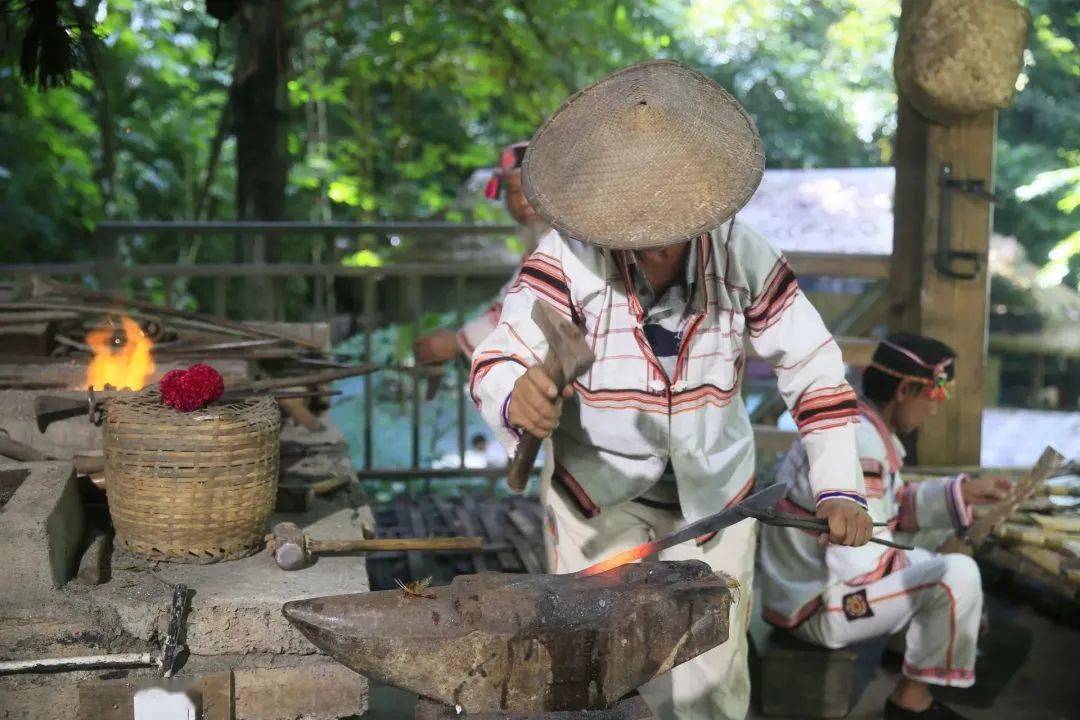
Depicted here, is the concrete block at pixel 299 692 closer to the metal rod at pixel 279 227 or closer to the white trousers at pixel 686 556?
the white trousers at pixel 686 556

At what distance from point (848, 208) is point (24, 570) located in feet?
23.0

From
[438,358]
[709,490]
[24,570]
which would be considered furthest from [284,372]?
[709,490]

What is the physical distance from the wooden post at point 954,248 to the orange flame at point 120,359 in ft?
11.7

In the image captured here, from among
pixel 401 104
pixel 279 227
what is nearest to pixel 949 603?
pixel 279 227

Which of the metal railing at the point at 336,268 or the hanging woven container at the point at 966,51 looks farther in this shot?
the metal railing at the point at 336,268

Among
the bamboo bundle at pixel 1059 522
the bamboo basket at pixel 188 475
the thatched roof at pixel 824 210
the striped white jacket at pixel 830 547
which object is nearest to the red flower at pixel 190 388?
the bamboo basket at pixel 188 475

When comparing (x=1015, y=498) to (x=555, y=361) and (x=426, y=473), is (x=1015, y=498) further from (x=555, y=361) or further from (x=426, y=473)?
(x=426, y=473)

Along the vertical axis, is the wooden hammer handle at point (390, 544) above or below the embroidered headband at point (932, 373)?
below

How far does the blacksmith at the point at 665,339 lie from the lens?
2.61 meters

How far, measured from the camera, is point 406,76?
365 inches

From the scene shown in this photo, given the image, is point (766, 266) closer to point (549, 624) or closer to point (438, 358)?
point (549, 624)

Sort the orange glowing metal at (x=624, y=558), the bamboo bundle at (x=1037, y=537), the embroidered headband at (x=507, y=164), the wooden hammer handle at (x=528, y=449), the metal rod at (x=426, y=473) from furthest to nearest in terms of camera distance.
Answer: the metal rod at (x=426, y=473), the embroidered headband at (x=507, y=164), the bamboo bundle at (x=1037, y=537), the orange glowing metal at (x=624, y=558), the wooden hammer handle at (x=528, y=449)

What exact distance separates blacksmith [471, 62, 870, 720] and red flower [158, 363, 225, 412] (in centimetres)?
86

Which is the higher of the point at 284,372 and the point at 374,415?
the point at 284,372
